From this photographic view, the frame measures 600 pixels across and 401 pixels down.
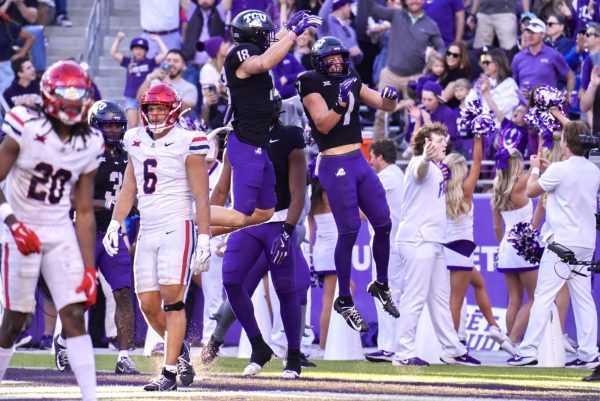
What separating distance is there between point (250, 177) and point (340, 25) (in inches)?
270

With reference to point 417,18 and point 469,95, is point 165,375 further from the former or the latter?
point 417,18

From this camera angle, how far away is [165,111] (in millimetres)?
9820

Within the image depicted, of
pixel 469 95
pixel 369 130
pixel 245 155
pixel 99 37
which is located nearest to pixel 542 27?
pixel 469 95

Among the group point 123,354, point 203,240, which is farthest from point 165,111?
point 123,354

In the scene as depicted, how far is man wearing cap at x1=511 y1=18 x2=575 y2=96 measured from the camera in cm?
1597

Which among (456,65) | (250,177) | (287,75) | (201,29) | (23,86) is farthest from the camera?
(201,29)

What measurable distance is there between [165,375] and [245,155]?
7.39 feet

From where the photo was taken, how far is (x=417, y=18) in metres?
17.5

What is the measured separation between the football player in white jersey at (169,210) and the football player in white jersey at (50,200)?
1.71 metres

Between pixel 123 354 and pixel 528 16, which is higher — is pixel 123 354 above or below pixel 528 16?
below

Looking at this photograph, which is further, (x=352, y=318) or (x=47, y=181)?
(x=352, y=318)

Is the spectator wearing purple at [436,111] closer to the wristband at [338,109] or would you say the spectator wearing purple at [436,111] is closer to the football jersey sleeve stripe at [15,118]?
the wristband at [338,109]

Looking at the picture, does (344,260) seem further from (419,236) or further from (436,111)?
(436,111)

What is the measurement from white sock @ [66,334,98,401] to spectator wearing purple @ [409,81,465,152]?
821 cm
